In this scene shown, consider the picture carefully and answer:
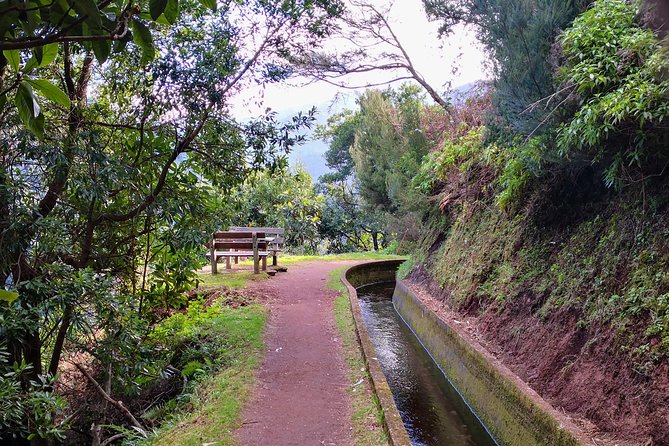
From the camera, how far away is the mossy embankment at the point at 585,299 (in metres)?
4.21

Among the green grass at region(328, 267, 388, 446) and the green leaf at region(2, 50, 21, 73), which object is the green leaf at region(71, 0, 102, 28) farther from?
the green grass at region(328, 267, 388, 446)

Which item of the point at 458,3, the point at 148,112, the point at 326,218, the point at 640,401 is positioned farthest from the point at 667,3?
the point at 326,218

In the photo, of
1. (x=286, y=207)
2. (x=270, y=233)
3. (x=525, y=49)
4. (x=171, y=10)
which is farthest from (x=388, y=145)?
(x=171, y=10)

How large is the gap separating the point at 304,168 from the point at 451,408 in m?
20.4

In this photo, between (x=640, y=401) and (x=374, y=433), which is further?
(x=374, y=433)

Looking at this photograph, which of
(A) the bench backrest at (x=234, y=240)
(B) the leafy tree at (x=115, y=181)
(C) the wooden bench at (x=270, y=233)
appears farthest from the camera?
(C) the wooden bench at (x=270, y=233)

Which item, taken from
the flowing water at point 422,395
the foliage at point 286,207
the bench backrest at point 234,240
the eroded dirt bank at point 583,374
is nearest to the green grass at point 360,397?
the flowing water at point 422,395

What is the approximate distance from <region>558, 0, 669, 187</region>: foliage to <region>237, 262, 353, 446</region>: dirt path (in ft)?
13.5

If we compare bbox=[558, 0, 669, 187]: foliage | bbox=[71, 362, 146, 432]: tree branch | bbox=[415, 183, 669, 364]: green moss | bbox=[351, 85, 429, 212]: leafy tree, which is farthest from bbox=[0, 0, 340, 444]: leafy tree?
bbox=[351, 85, 429, 212]: leafy tree

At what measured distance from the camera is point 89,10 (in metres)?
1.06

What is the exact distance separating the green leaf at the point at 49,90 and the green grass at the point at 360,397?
3942 millimetres

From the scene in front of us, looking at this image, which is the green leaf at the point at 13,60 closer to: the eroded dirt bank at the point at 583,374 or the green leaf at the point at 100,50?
the green leaf at the point at 100,50

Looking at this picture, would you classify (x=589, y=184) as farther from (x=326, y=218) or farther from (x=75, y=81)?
(x=326, y=218)

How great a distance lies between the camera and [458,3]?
433 inches
